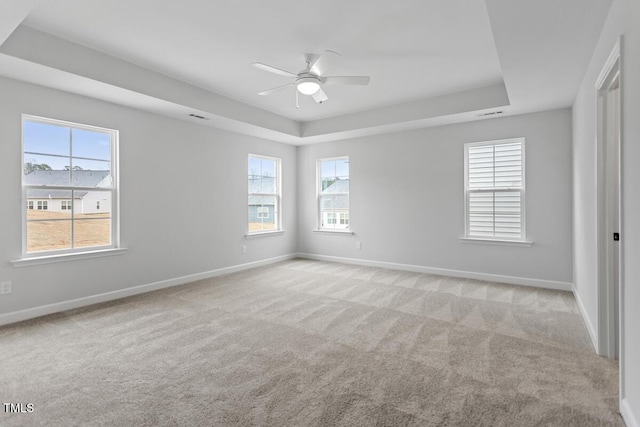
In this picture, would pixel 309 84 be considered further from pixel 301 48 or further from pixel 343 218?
pixel 343 218

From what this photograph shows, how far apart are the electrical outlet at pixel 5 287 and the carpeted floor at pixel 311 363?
1.19 ft

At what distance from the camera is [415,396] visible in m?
2.08

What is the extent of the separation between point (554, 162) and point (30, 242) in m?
6.54

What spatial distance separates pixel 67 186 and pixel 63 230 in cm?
52

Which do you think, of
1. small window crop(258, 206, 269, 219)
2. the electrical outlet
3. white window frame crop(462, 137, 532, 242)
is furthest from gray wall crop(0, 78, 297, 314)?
white window frame crop(462, 137, 532, 242)

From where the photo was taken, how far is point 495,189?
197 inches

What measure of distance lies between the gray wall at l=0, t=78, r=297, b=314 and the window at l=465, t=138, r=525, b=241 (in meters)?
3.65

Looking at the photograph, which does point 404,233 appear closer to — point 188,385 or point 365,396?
point 365,396

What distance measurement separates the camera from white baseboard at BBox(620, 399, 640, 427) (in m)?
1.67

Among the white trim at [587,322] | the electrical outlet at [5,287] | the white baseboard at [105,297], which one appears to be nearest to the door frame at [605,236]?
the white trim at [587,322]

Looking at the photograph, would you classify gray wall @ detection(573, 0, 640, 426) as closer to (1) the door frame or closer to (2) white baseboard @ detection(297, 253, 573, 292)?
(1) the door frame

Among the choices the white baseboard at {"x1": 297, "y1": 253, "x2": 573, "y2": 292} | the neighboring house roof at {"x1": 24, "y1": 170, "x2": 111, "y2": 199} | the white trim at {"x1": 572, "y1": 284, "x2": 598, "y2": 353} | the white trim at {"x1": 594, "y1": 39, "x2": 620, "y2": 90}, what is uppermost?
the white trim at {"x1": 594, "y1": 39, "x2": 620, "y2": 90}

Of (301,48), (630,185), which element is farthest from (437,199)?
(630,185)

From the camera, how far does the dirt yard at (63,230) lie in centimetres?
360
